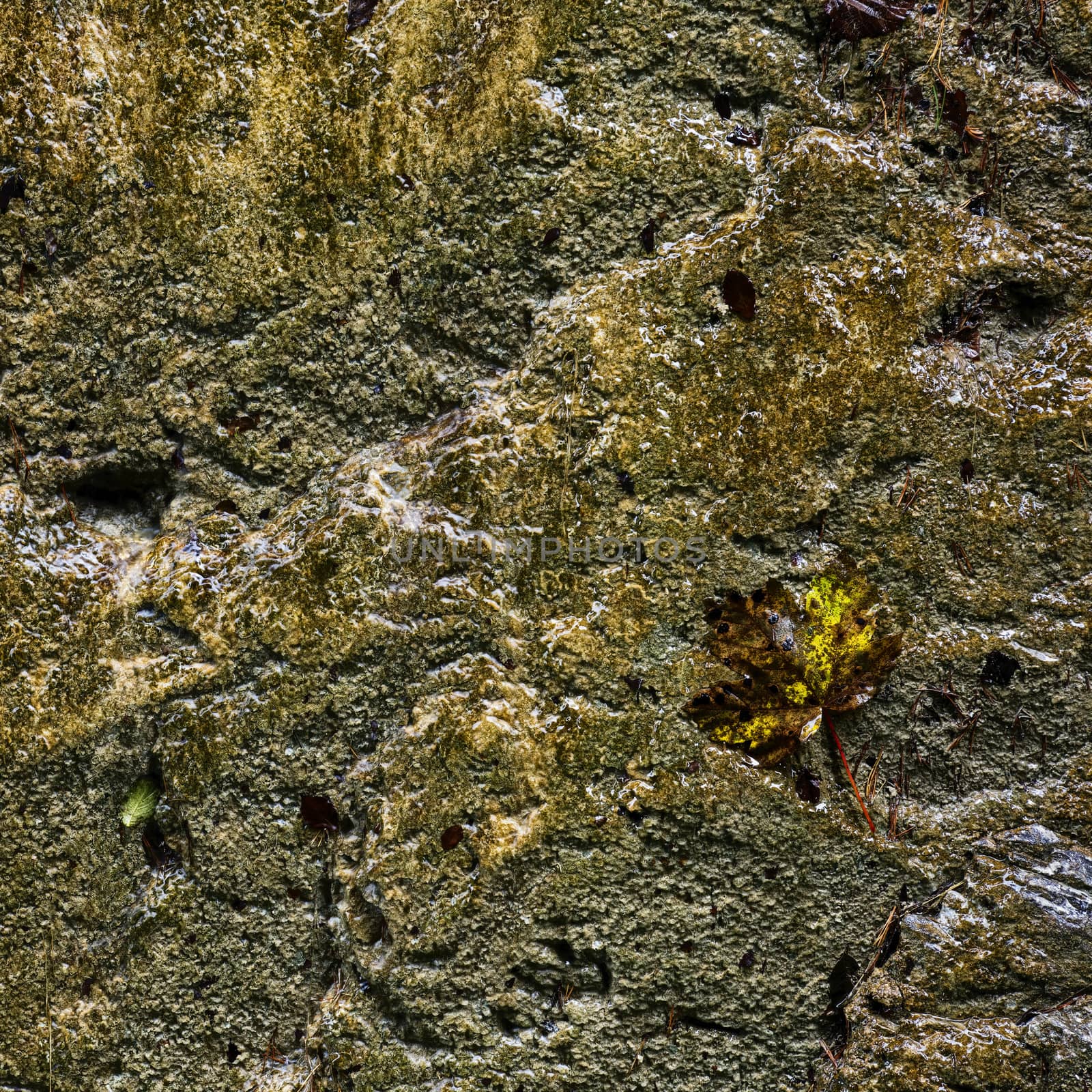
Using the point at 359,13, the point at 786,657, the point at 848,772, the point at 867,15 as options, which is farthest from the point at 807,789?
the point at 359,13

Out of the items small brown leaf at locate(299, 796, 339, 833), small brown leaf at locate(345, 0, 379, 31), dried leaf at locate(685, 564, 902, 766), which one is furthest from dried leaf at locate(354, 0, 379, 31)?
small brown leaf at locate(299, 796, 339, 833)

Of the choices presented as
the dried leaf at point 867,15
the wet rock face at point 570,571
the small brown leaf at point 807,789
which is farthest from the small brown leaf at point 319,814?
the dried leaf at point 867,15

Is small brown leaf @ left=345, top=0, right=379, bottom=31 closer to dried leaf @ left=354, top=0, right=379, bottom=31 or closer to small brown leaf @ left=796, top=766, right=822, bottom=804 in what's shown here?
dried leaf @ left=354, top=0, right=379, bottom=31

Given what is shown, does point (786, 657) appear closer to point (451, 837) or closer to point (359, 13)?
point (451, 837)

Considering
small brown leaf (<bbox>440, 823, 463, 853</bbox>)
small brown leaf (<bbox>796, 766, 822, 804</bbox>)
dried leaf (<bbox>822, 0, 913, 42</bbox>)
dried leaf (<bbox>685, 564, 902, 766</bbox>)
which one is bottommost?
small brown leaf (<bbox>440, 823, 463, 853</bbox>)

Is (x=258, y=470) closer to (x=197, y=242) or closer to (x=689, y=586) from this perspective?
(x=197, y=242)

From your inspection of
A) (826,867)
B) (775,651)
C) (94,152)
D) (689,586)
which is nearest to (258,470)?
(94,152)

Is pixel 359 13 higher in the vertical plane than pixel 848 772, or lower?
higher
